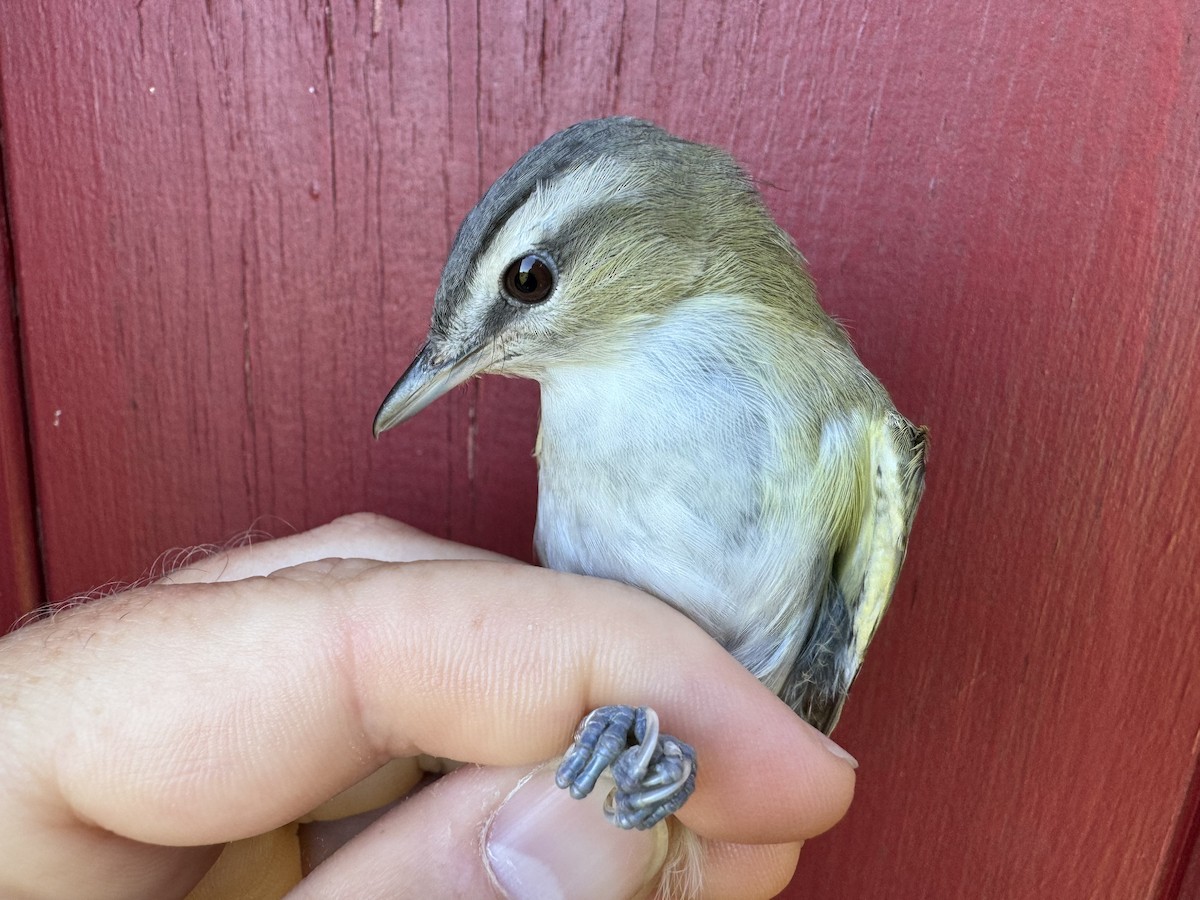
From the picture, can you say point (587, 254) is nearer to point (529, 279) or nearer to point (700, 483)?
point (529, 279)

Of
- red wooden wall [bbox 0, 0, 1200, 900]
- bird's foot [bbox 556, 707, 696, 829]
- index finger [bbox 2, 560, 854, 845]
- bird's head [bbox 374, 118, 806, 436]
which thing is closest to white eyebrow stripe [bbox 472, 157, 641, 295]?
bird's head [bbox 374, 118, 806, 436]

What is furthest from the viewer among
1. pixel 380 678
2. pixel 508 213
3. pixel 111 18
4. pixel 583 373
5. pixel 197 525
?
pixel 197 525

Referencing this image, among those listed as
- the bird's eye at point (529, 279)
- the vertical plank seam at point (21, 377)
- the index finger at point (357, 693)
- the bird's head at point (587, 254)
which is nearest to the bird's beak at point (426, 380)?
the bird's head at point (587, 254)

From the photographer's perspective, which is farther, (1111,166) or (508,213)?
(1111,166)

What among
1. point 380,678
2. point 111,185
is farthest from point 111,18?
point 380,678

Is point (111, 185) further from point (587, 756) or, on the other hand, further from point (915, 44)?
point (915, 44)

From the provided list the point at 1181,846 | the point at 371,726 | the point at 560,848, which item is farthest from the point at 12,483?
the point at 1181,846

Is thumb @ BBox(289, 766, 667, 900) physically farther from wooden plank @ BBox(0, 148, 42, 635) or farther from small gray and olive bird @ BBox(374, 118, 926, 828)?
wooden plank @ BBox(0, 148, 42, 635)
